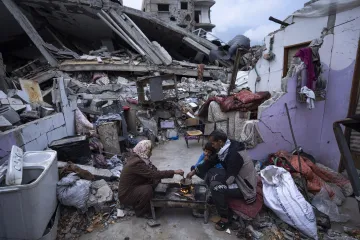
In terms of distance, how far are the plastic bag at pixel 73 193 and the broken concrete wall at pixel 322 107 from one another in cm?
357

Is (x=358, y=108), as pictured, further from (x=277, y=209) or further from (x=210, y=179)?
(x=210, y=179)

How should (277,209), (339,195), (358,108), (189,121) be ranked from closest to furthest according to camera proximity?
(277,209)
(339,195)
(358,108)
(189,121)

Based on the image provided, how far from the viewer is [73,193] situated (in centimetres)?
318

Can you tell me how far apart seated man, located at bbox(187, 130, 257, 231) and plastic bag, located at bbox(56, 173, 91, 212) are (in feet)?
6.69

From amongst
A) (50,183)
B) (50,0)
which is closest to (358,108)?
(50,183)

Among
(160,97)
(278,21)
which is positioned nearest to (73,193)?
(160,97)

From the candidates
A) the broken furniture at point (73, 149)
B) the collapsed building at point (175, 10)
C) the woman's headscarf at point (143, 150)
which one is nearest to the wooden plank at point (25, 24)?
the broken furniture at point (73, 149)

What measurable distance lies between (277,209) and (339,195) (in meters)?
1.73

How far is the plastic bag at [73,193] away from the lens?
3166mm

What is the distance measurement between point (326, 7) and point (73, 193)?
610 centimetres

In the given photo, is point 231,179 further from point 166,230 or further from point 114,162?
point 114,162

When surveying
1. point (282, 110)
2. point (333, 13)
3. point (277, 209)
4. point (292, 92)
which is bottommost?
point (277, 209)

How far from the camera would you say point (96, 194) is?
3.62 metres

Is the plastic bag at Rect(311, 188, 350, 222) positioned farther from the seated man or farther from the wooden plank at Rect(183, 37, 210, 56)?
the wooden plank at Rect(183, 37, 210, 56)
